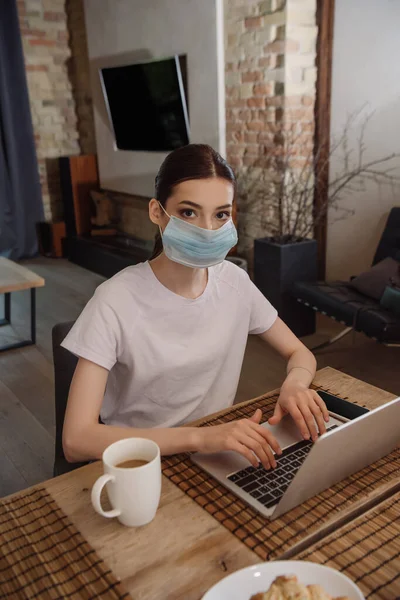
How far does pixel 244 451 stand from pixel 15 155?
16.5ft

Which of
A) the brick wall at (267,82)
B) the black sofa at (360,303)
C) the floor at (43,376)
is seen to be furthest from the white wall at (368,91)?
the floor at (43,376)

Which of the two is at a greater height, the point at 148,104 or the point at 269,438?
the point at 148,104

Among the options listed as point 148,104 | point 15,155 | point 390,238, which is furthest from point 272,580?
point 15,155

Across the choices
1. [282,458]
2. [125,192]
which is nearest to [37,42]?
[125,192]

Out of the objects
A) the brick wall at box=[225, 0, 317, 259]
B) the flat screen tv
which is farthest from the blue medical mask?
the flat screen tv

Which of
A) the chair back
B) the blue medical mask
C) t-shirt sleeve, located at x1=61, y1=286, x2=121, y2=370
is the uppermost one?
the blue medical mask

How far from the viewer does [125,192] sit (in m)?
5.04

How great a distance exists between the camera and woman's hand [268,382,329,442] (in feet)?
3.23

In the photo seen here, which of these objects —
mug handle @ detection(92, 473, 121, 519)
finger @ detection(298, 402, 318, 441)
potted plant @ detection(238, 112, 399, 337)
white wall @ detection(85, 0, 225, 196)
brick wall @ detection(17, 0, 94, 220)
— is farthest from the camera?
brick wall @ detection(17, 0, 94, 220)

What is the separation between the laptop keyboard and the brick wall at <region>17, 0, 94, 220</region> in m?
5.28

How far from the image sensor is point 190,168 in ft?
3.71

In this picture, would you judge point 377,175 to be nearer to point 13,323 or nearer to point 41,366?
point 41,366

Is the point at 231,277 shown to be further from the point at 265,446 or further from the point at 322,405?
the point at 265,446

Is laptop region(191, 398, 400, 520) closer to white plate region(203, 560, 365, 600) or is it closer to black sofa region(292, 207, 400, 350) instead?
white plate region(203, 560, 365, 600)
